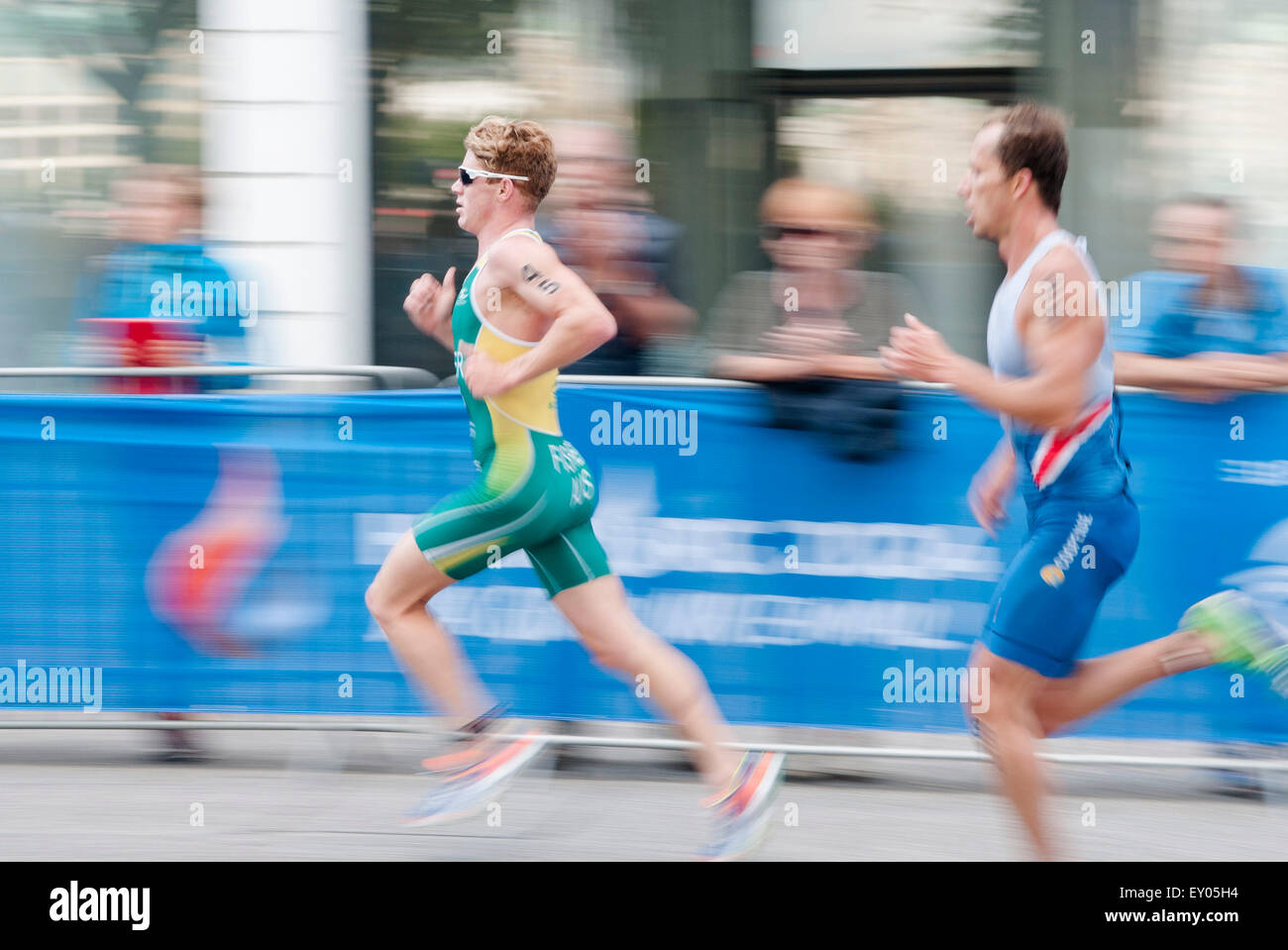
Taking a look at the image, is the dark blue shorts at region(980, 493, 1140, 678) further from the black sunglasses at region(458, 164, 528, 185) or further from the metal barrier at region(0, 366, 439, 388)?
the metal barrier at region(0, 366, 439, 388)

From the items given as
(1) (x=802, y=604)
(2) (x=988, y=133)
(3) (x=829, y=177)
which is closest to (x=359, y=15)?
(3) (x=829, y=177)

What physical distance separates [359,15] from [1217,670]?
5.18 m

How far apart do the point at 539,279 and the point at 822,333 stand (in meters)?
1.41

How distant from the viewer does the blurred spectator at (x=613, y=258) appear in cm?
586

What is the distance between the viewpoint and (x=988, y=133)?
3.79m

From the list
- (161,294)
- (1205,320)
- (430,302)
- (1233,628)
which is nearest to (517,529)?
(430,302)

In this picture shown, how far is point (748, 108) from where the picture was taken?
8039 mm

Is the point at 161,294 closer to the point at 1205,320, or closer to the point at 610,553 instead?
the point at 610,553

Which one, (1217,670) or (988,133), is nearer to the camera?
(988,133)

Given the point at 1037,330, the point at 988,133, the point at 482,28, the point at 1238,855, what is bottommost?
the point at 1238,855

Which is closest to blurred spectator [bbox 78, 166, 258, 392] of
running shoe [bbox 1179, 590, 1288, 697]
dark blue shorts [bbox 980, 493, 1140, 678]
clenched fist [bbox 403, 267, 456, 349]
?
clenched fist [bbox 403, 267, 456, 349]

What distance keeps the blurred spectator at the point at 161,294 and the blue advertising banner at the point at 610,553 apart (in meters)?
0.51

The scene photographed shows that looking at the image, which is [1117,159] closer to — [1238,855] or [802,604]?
[802,604]

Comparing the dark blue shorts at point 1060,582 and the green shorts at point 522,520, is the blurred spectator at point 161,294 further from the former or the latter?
the dark blue shorts at point 1060,582
